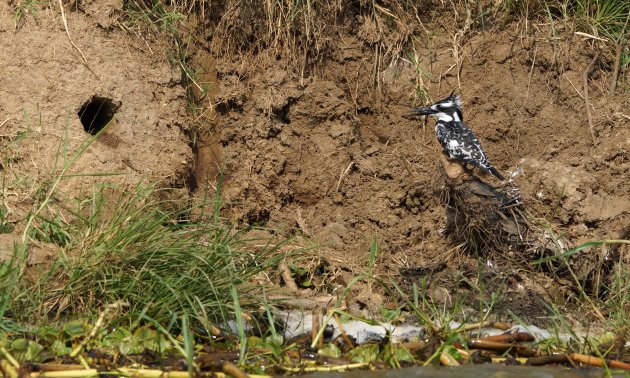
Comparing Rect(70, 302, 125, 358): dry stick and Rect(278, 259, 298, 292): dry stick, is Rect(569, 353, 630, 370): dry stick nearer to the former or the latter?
Rect(278, 259, 298, 292): dry stick

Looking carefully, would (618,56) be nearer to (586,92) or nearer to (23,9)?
(586,92)

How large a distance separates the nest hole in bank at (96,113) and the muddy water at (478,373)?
243 centimetres

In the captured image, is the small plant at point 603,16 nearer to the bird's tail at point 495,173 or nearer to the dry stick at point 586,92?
the dry stick at point 586,92

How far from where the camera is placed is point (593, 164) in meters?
6.06

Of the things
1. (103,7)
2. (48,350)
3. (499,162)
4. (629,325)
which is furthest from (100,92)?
(629,325)

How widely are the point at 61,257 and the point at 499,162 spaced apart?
3400 mm

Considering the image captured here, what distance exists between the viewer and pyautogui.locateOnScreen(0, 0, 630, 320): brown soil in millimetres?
5273

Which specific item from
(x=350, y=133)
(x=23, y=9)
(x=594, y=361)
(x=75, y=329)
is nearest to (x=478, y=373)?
(x=594, y=361)

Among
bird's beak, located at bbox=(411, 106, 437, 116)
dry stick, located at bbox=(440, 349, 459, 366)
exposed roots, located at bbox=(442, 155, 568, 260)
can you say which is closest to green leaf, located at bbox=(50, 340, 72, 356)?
dry stick, located at bbox=(440, 349, 459, 366)

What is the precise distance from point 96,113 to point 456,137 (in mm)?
2343

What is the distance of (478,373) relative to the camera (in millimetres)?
4023

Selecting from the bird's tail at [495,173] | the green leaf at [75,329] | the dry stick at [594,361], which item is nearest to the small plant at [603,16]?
the bird's tail at [495,173]

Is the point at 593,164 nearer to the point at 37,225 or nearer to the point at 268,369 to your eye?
the point at 268,369

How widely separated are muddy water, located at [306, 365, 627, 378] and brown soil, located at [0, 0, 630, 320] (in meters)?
0.74
